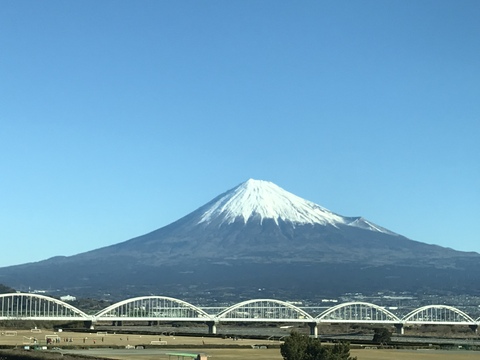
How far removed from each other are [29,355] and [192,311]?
98271mm

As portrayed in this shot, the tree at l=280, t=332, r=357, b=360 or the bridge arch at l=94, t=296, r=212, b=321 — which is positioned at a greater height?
the bridge arch at l=94, t=296, r=212, b=321

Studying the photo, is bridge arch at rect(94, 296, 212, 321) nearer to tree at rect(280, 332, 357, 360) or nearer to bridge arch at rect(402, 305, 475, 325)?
bridge arch at rect(402, 305, 475, 325)

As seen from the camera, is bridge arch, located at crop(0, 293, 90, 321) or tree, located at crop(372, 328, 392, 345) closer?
tree, located at crop(372, 328, 392, 345)

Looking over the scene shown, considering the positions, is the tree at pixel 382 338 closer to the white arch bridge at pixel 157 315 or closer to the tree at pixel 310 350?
the white arch bridge at pixel 157 315

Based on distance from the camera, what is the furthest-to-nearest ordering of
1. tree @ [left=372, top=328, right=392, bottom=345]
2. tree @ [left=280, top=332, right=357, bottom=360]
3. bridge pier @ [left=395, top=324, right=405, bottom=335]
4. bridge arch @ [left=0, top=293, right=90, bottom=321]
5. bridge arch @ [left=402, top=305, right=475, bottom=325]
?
bridge arch @ [left=402, top=305, right=475, bottom=325] → bridge pier @ [left=395, top=324, right=405, bottom=335] → bridge arch @ [left=0, top=293, right=90, bottom=321] → tree @ [left=372, top=328, right=392, bottom=345] → tree @ [left=280, top=332, right=357, bottom=360]

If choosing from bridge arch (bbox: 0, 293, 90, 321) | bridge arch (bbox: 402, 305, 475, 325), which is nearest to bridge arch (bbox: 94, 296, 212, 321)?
bridge arch (bbox: 0, 293, 90, 321)

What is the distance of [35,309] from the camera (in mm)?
155750

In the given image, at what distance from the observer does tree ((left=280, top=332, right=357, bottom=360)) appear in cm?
5716

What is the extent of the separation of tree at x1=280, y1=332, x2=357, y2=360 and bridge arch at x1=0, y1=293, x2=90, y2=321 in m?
88.6

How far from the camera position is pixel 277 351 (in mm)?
83062

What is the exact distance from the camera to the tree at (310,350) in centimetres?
5716

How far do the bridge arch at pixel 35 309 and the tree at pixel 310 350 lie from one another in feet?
291

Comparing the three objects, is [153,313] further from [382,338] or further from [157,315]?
[382,338]

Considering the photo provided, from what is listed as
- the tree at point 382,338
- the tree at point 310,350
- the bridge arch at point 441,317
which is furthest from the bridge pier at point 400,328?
the tree at point 310,350
